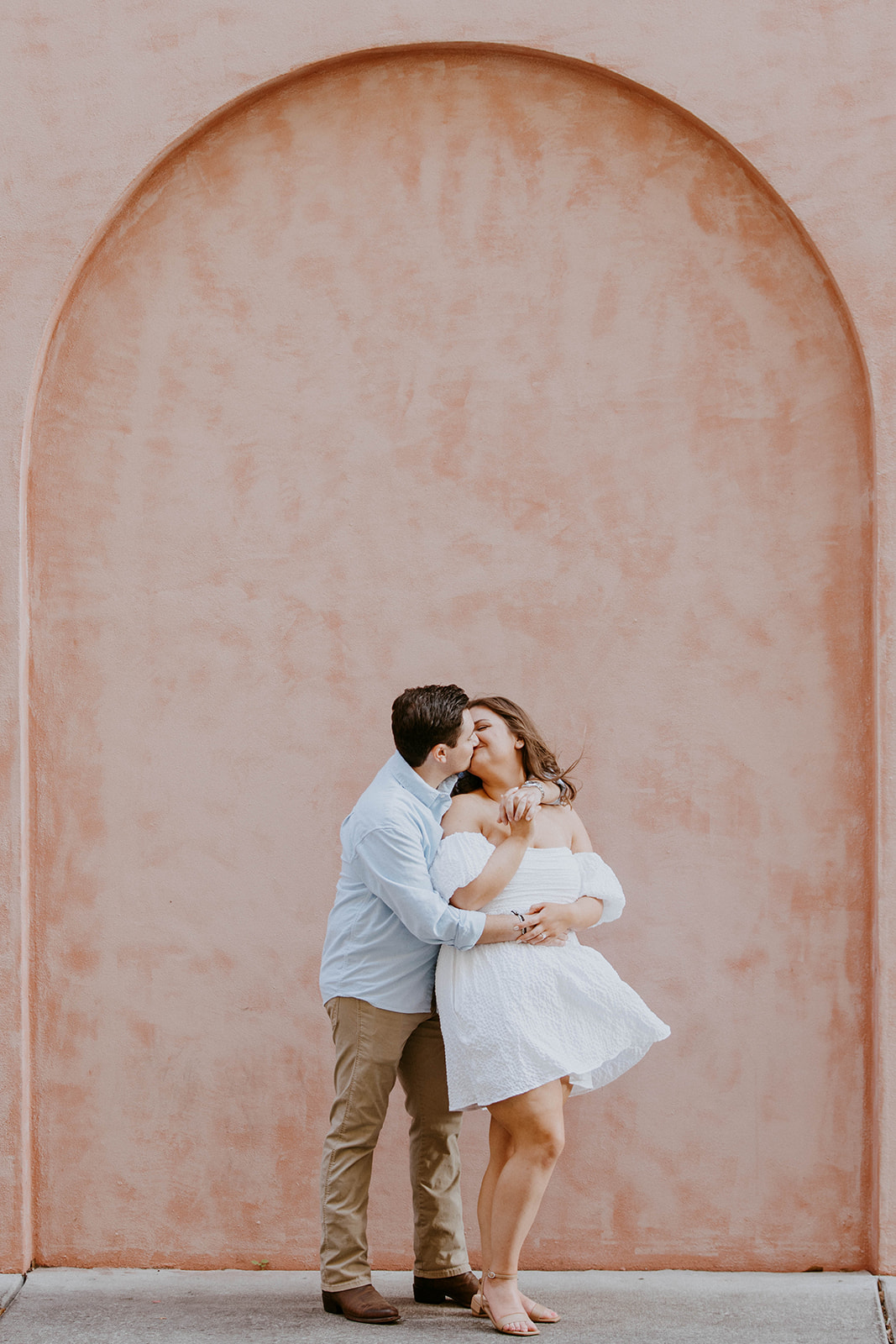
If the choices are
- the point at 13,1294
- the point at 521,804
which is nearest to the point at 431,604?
the point at 521,804

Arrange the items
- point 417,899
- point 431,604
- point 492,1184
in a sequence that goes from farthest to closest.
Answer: point 431,604, point 492,1184, point 417,899

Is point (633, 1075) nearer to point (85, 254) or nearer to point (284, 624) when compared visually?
point (284, 624)

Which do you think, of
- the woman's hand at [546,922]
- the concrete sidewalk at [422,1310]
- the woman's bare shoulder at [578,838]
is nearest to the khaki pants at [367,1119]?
the concrete sidewalk at [422,1310]

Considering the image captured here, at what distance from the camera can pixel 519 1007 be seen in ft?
11.5

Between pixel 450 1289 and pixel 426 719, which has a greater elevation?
pixel 426 719

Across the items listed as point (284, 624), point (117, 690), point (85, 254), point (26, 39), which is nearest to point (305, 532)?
point (284, 624)

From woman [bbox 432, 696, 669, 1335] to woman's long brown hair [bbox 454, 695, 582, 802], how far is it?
0.15 feet

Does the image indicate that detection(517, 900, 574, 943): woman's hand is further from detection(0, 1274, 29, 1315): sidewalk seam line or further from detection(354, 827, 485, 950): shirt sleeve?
detection(0, 1274, 29, 1315): sidewalk seam line

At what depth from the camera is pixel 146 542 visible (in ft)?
14.4

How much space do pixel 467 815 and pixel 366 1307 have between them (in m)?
1.53

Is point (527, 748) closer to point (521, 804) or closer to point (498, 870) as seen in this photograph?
point (521, 804)

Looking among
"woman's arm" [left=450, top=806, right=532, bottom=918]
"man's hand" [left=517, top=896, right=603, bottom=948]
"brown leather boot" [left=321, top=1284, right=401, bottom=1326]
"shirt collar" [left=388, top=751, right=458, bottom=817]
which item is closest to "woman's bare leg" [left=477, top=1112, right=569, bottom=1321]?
"brown leather boot" [left=321, top=1284, right=401, bottom=1326]

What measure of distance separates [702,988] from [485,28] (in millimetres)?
3491

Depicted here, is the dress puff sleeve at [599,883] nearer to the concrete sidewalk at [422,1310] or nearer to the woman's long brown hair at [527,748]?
the woman's long brown hair at [527,748]
